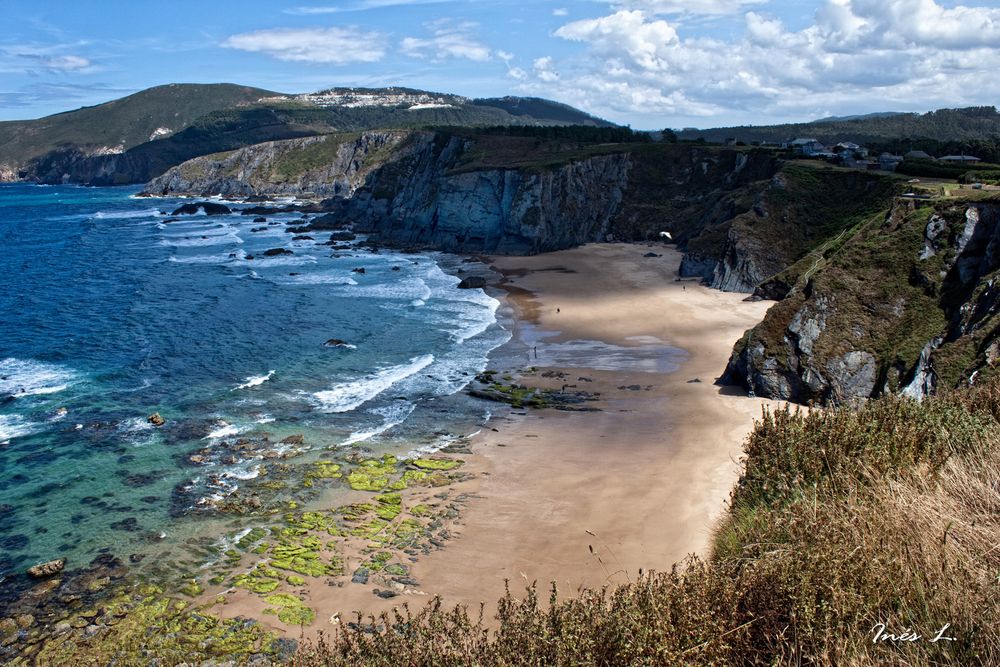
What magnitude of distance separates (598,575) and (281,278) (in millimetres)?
56556

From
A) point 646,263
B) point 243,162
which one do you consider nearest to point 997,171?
point 646,263

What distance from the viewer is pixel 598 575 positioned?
20672 mm

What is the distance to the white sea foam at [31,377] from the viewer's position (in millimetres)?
38406

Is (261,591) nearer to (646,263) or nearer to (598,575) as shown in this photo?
(598,575)

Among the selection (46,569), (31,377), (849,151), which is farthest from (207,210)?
(46,569)

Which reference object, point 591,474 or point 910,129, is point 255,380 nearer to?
point 591,474

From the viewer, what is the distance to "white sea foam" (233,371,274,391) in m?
39.2

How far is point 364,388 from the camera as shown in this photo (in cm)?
3928

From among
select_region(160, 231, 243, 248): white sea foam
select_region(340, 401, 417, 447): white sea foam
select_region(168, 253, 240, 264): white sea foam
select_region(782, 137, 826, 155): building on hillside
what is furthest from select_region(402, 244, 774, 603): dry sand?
select_region(160, 231, 243, 248): white sea foam

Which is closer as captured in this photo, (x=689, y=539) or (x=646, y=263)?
(x=689, y=539)
